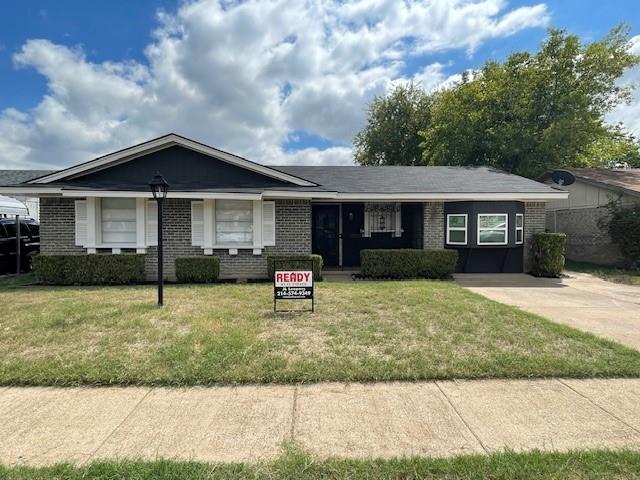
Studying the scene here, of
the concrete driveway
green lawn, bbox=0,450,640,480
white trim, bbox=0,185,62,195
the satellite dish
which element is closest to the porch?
the concrete driveway

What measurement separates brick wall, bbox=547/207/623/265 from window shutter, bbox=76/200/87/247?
712 inches

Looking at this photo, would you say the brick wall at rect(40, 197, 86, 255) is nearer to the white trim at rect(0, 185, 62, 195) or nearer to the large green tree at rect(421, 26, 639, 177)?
the white trim at rect(0, 185, 62, 195)

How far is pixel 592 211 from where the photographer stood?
1531 centimetres

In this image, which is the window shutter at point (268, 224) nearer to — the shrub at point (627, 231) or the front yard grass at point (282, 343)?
the front yard grass at point (282, 343)

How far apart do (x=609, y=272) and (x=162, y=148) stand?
15.0 metres

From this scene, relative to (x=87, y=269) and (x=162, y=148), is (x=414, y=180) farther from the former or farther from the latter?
(x=87, y=269)

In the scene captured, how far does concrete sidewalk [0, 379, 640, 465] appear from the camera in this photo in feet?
9.22

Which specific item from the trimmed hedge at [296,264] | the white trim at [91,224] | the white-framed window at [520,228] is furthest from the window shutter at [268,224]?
the white-framed window at [520,228]

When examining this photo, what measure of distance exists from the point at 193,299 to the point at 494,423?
629 centimetres

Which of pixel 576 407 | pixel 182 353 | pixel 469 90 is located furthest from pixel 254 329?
pixel 469 90

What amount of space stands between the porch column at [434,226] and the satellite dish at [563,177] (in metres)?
7.27

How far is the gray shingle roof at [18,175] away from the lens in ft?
48.7

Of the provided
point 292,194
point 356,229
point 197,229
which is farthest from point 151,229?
point 356,229

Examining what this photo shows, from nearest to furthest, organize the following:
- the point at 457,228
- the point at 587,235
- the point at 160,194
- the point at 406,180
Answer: the point at 160,194 → the point at 457,228 → the point at 406,180 → the point at 587,235
